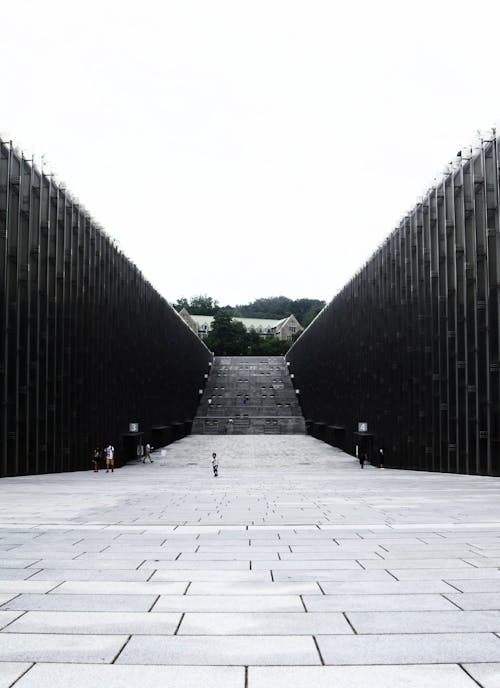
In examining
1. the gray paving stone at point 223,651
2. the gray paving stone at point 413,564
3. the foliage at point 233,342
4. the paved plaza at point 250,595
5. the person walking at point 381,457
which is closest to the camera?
the paved plaza at point 250,595

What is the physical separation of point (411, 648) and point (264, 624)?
172cm

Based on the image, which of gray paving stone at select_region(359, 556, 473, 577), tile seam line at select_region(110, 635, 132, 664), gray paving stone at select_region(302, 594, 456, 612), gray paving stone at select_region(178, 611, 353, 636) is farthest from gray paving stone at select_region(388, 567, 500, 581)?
tile seam line at select_region(110, 635, 132, 664)

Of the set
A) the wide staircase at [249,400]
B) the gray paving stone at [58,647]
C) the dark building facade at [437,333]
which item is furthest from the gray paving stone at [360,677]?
the wide staircase at [249,400]

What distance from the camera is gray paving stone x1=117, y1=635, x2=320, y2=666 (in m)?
6.28

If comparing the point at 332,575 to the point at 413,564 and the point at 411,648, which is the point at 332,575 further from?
the point at 411,648

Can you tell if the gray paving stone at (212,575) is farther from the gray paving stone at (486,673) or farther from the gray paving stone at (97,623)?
the gray paving stone at (486,673)

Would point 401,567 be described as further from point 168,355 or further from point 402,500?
point 168,355

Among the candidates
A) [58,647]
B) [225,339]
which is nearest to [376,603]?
[58,647]

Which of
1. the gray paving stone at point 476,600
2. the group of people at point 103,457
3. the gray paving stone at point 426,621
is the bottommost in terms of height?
the group of people at point 103,457

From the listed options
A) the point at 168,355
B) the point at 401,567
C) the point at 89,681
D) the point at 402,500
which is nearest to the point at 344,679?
the point at 89,681

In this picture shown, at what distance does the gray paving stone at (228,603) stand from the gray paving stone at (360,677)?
1.99 meters

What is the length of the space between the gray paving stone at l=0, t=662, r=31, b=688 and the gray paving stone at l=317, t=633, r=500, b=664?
291 centimetres

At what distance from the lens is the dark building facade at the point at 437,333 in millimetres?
29281

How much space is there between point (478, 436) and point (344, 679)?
2608 centimetres
